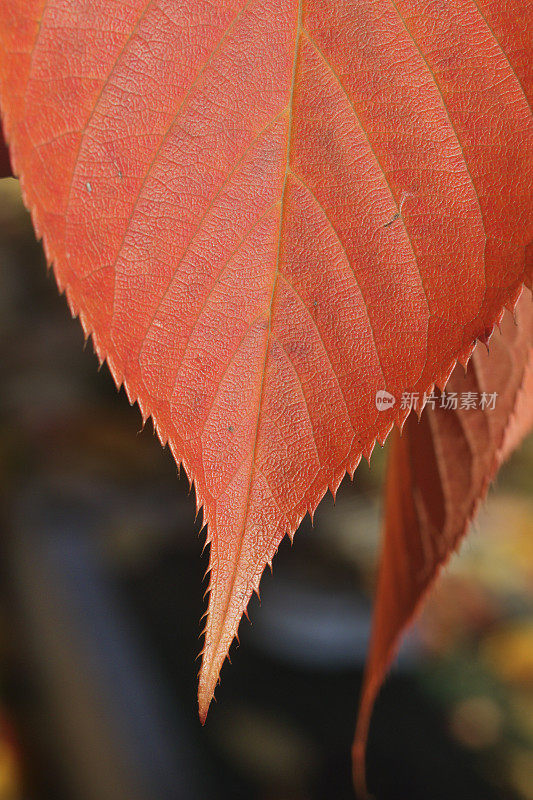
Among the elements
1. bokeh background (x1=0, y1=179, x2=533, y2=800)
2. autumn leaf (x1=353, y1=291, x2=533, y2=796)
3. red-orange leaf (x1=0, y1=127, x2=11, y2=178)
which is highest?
red-orange leaf (x1=0, y1=127, x2=11, y2=178)

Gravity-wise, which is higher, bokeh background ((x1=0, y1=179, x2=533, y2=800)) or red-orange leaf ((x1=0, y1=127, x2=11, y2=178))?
red-orange leaf ((x1=0, y1=127, x2=11, y2=178))

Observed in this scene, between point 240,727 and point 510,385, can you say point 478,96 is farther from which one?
point 240,727

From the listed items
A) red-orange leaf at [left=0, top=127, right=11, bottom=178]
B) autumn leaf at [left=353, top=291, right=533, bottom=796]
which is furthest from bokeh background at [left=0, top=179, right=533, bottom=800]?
red-orange leaf at [left=0, top=127, right=11, bottom=178]

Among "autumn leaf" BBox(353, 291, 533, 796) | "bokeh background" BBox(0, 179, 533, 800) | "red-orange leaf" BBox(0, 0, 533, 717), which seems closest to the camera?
"red-orange leaf" BBox(0, 0, 533, 717)

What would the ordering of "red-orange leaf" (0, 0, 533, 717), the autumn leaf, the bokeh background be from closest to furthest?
1. "red-orange leaf" (0, 0, 533, 717)
2. the autumn leaf
3. the bokeh background

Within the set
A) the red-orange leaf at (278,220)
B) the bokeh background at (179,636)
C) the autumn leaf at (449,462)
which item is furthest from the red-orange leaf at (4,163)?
the bokeh background at (179,636)

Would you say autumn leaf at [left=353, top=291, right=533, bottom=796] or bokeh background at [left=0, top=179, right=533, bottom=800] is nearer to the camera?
autumn leaf at [left=353, top=291, right=533, bottom=796]

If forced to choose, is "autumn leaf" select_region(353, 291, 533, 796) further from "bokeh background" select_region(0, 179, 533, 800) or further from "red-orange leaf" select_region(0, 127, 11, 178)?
"bokeh background" select_region(0, 179, 533, 800)
